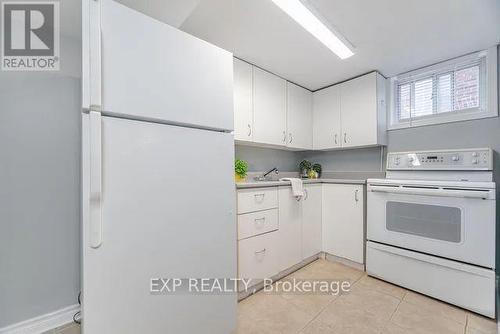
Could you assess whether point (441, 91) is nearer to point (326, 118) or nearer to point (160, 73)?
point (326, 118)

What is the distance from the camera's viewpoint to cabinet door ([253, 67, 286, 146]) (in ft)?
7.00

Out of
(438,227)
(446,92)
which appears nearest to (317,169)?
(438,227)

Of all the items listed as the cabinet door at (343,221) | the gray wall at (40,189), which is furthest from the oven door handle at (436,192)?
the gray wall at (40,189)

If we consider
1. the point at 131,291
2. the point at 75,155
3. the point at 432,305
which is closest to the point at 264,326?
the point at 131,291

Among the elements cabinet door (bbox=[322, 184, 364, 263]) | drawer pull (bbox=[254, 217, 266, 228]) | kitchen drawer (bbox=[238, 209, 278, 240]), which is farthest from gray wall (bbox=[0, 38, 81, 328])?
cabinet door (bbox=[322, 184, 364, 263])

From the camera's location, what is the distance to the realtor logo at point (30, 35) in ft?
4.39

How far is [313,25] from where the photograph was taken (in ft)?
5.01

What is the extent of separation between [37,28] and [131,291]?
182 cm

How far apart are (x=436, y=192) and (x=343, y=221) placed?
Answer: 88 cm

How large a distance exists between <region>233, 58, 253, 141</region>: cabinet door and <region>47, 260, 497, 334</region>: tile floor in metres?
1.45

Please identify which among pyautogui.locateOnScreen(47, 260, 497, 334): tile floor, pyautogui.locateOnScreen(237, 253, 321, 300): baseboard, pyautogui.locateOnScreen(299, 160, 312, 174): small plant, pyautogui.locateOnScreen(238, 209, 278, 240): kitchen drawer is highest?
pyautogui.locateOnScreen(299, 160, 312, 174): small plant

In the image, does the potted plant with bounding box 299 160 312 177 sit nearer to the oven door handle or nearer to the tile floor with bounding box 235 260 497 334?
the oven door handle

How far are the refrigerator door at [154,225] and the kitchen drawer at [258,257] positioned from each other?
38cm

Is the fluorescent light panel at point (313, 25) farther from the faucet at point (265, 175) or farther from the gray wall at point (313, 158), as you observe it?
the faucet at point (265, 175)
